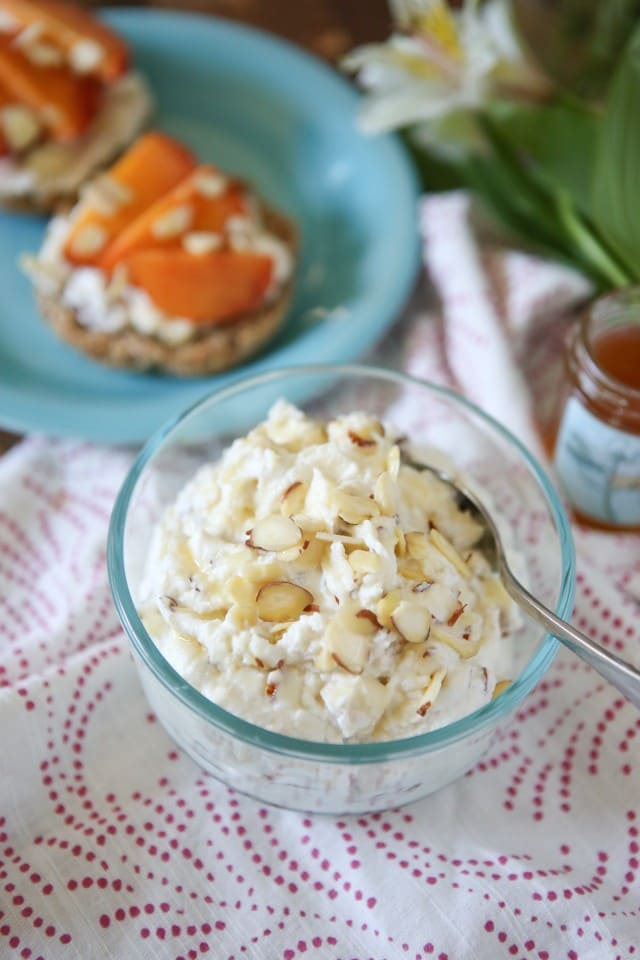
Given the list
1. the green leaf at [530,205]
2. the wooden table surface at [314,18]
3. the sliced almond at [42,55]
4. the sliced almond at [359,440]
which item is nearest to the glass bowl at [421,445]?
the sliced almond at [359,440]

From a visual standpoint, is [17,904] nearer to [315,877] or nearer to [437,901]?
[315,877]

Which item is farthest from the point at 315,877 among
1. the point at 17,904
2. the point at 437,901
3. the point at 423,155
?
the point at 423,155

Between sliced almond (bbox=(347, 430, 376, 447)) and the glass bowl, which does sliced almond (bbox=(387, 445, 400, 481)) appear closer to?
sliced almond (bbox=(347, 430, 376, 447))

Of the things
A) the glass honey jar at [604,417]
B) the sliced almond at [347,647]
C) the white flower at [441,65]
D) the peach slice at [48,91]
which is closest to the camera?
the sliced almond at [347,647]

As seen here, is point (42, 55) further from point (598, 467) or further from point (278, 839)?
point (278, 839)

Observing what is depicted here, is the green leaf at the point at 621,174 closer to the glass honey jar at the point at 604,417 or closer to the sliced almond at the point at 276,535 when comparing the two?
the glass honey jar at the point at 604,417

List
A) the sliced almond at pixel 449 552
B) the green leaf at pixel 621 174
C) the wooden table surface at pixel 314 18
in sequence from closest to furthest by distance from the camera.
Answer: the sliced almond at pixel 449 552 → the green leaf at pixel 621 174 → the wooden table surface at pixel 314 18
